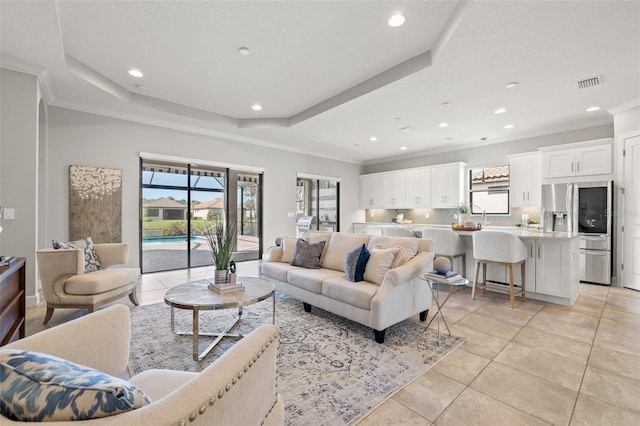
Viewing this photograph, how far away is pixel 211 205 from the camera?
608 centimetres

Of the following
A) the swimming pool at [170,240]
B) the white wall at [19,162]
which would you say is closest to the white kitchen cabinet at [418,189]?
the swimming pool at [170,240]

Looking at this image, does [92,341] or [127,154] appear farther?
[127,154]

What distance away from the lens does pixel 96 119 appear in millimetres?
4648

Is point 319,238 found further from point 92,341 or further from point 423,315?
point 92,341

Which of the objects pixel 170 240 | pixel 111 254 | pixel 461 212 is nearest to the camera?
pixel 111 254

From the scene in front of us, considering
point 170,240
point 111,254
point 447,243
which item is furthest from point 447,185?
point 111,254

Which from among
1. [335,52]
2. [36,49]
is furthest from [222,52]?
[36,49]

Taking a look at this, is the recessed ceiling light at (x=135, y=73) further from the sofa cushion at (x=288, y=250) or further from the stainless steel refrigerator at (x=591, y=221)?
the stainless steel refrigerator at (x=591, y=221)

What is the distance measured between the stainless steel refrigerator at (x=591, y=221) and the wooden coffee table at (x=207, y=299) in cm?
529

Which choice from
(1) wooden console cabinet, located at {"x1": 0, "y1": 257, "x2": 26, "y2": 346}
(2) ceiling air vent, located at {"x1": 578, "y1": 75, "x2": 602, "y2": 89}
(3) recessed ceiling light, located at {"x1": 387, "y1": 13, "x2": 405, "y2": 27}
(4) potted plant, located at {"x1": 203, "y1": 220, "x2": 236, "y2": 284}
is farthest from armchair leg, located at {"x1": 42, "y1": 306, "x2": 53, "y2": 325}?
(2) ceiling air vent, located at {"x1": 578, "y1": 75, "x2": 602, "y2": 89}

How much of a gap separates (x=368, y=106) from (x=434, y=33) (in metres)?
1.56

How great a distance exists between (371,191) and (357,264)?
19.7 feet

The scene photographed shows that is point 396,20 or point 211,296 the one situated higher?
point 396,20

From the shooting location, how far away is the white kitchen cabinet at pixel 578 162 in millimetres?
4688
